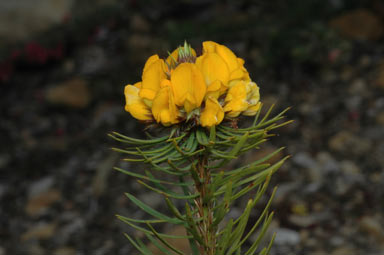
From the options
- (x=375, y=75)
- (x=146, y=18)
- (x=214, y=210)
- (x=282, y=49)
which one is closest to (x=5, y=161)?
(x=146, y=18)

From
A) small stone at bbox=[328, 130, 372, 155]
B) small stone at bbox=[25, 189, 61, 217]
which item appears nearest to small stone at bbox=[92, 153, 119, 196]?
small stone at bbox=[25, 189, 61, 217]

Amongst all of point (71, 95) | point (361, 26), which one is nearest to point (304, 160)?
point (361, 26)

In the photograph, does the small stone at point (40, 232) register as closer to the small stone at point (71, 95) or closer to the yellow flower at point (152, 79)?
the small stone at point (71, 95)

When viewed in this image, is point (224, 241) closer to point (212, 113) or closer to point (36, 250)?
point (212, 113)

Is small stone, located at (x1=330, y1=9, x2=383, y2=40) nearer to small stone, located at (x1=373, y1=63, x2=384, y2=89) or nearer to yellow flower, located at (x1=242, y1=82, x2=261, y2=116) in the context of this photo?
small stone, located at (x1=373, y1=63, x2=384, y2=89)

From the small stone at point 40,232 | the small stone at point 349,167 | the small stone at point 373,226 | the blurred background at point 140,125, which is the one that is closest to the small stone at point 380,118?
the blurred background at point 140,125

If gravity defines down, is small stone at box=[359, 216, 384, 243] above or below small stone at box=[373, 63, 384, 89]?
below

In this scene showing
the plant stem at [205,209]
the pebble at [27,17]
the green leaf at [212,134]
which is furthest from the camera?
the pebble at [27,17]

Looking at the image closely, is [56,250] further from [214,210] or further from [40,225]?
[214,210]
